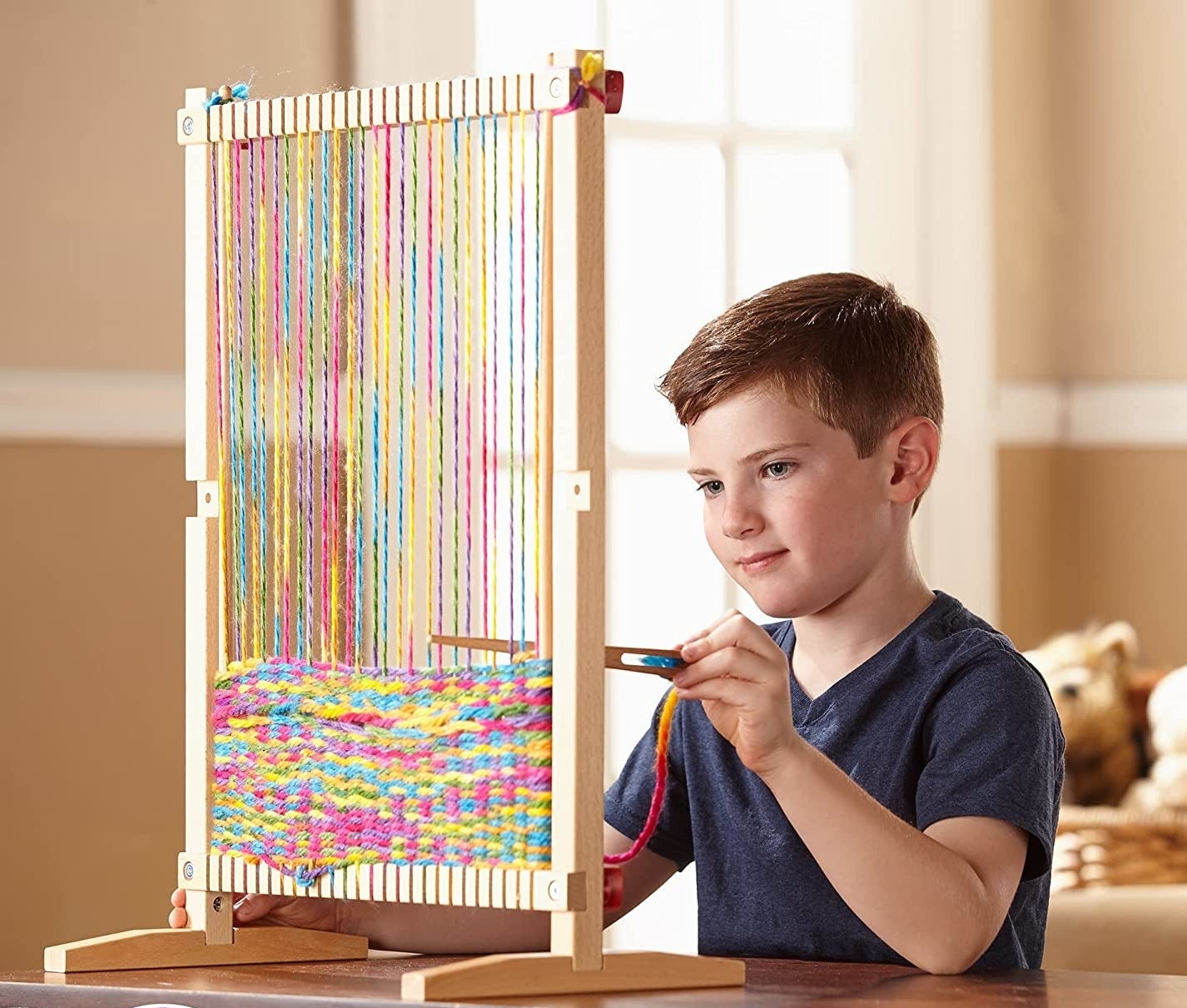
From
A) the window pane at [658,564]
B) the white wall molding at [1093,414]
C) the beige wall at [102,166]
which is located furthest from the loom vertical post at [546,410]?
the white wall molding at [1093,414]

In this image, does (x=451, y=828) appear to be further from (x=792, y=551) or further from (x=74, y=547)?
(x=74, y=547)

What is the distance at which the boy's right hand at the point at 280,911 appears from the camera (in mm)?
1134

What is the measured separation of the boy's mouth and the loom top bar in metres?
0.36

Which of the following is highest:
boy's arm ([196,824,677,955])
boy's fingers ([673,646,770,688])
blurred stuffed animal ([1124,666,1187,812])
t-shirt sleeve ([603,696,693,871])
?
boy's fingers ([673,646,770,688])

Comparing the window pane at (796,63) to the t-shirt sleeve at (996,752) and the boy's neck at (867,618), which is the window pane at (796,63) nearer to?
the boy's neck at (867,618)

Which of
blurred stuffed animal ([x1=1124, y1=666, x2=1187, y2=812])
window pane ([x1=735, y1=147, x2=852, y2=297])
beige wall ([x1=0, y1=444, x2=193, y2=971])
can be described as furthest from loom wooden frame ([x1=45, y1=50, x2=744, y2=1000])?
blurred stuffed animal ([x1=1124, y1=666, x2=1187, y2=812])

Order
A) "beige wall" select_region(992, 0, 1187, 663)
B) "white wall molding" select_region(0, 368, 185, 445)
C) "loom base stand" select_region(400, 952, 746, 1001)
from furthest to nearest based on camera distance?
"beige wall" select_region(992, 0, 1187, 663), "white wall molding" select_region(0, 368, 185, 445), "loom base stand" select_region(400, 952, 746, 1001)

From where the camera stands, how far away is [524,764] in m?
0.99

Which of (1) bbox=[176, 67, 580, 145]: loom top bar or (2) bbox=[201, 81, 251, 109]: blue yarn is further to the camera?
(2) bbox=[201, 81, 251, 109]: blue yarn

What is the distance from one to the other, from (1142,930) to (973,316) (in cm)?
112

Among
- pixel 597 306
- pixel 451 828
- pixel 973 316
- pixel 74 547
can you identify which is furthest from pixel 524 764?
pixel 973 316

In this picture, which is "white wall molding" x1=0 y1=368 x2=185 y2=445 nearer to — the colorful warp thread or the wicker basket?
the colorful warp thread

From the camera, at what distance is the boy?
1083mm

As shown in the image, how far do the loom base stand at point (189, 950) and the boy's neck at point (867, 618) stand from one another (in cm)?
39
